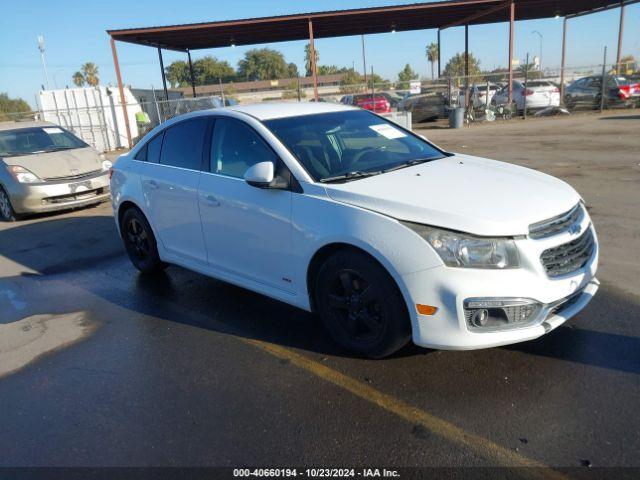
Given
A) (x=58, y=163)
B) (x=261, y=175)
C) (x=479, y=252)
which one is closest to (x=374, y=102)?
(x=58, y=163)

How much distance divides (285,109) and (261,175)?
112cm

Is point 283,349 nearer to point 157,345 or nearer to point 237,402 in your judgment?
point 237,402

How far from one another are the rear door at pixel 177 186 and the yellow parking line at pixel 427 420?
1.45m

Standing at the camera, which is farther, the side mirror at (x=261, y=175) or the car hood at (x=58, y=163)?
the car hood at (x=58, y=163)

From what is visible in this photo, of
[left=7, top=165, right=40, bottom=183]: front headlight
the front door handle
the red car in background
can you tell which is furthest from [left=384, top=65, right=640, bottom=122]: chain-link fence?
the front door handle

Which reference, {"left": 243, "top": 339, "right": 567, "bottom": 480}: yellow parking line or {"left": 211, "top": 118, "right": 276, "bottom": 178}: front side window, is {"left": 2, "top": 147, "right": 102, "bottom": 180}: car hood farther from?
{"left": 243, "top": 339, "right": 567, "bottom": 480}: yellow parking line

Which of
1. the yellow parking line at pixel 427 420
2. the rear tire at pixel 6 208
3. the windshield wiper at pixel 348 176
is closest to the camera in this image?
the yellow parking line at pixel 427 420

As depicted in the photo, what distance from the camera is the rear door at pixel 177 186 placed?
4559 millimetres

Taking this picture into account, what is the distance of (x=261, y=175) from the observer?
365 cm

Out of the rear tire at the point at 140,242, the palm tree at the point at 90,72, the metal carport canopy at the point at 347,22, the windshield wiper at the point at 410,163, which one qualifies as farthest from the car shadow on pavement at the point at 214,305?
the palm tree at the point at 90,72

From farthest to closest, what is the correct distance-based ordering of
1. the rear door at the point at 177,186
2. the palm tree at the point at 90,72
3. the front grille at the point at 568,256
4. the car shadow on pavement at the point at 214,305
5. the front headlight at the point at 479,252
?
the palm tree at the point at 90,72 < the rear door at the point at 177,186 < the car shadow on pavement at the point at 214,305 < the front grille at the point at 568,256 < the front headlight at the point at 479,252

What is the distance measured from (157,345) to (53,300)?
188 centimetres

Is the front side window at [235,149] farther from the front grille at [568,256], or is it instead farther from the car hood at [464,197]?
the front grille at [568,256]

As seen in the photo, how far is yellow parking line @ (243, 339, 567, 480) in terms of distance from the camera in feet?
8.25
